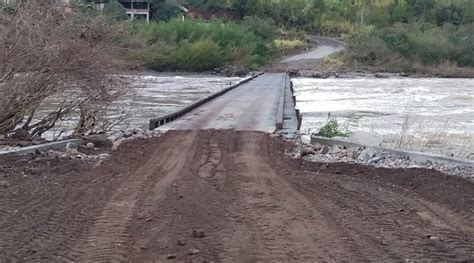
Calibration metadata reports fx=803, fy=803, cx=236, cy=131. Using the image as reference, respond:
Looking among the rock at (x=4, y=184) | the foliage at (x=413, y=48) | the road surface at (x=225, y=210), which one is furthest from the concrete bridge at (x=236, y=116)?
the foliage at (x=413, y=48)

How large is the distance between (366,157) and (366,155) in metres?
0.09

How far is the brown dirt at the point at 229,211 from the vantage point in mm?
7254

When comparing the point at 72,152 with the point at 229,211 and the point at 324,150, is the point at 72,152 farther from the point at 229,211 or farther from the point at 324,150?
the point at 229,211

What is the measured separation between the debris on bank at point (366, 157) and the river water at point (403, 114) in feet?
8.03

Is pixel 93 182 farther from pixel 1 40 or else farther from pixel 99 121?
pixel 99 121

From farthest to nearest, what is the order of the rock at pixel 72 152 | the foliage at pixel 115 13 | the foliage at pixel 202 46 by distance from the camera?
the foliage at pixel 202 46
the foliage at pixel 115 13
the rock at pixel 72 152

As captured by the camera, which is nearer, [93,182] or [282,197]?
[282,197]

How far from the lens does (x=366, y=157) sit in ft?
45.6

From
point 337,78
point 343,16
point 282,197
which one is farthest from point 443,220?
point 343,16

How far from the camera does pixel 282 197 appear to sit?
32.7ft

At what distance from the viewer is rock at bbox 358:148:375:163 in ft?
45.3

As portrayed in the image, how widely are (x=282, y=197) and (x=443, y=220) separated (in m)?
2.06

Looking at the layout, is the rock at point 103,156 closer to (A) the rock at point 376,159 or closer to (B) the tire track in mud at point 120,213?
(B) the tire track in mud at point 120,213

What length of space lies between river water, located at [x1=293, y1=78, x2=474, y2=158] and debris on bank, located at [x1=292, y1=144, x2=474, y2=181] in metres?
2.45
